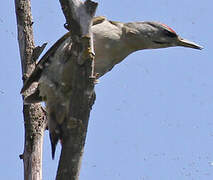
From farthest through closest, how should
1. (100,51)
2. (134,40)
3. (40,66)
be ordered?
(134,40)
(40,66)
(100,51)

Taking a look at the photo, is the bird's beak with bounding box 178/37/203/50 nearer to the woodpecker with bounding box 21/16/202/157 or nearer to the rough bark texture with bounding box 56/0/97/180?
the woodpecker with bounding box 21/16/202/157

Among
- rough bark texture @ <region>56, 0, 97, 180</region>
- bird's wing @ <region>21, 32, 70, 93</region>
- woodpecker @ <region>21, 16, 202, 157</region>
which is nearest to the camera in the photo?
rough bark texture @ <region>56, 0, 97, 180</region>

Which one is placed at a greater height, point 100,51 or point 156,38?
point 156,38

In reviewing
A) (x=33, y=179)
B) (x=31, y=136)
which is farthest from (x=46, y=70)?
(x=33, y=179)

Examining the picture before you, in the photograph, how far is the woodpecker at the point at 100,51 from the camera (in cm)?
518

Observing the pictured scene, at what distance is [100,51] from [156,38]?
0.93 meters

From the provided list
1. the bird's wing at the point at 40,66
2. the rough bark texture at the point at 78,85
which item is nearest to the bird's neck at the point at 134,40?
the bird's wing at the point at 40,66

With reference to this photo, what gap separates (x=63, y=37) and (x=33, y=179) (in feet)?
5.51

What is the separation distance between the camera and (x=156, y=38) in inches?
228

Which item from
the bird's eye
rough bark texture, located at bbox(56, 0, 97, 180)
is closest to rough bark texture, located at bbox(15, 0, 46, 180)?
rough bark texture, located at bbox(56, 0, 97, 180)

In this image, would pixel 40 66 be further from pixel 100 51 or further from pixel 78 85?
pixel 78 85

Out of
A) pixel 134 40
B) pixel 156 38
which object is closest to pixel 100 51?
pixel 134 40

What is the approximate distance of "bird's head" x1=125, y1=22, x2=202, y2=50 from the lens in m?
5.72

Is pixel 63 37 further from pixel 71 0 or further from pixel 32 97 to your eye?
pixel 71 0
